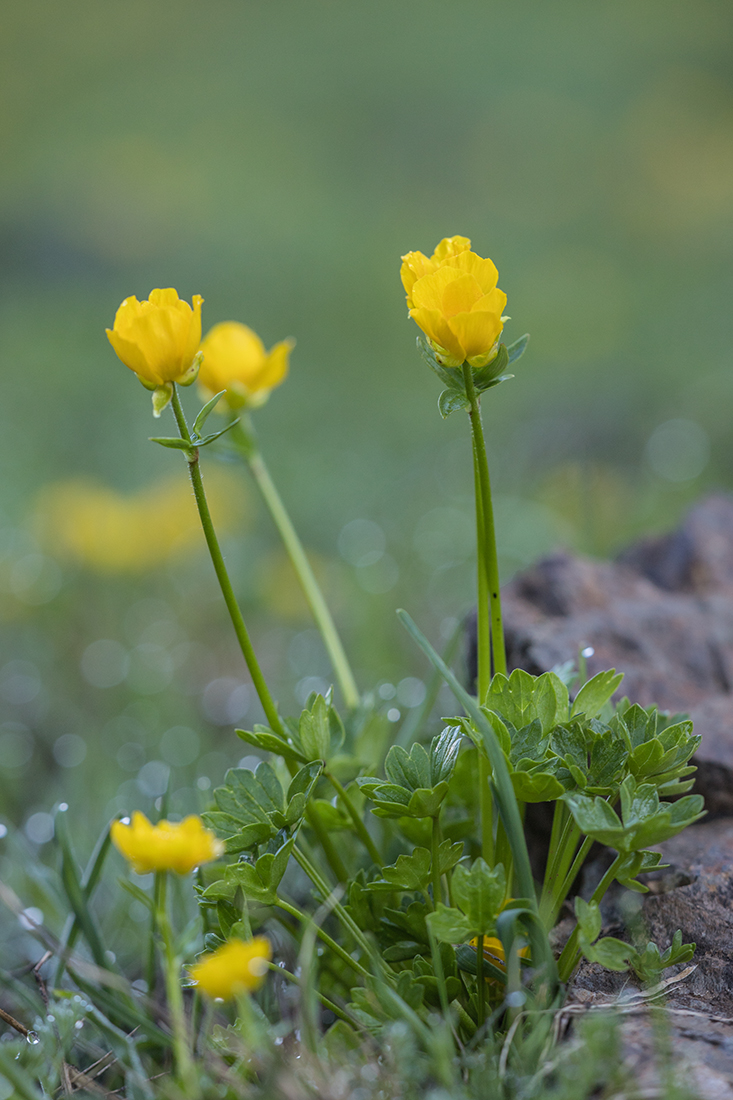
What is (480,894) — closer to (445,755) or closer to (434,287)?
(445,755)

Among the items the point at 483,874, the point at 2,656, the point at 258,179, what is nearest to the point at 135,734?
the point at 2,656

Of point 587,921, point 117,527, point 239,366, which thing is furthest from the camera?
point 117,527

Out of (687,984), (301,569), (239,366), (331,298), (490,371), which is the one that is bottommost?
(687,984)

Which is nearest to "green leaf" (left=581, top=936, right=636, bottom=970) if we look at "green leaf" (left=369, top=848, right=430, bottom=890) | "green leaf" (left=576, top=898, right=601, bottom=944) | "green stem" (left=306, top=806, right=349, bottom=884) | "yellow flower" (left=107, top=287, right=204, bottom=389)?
"green leaf" (left=576, top=898, right=601, bottom=944)

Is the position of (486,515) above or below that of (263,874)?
above

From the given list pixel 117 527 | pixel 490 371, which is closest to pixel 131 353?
pixel 490 371

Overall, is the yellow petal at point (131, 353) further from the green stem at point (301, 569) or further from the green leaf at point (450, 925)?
the green leaf at point (450, 925)
